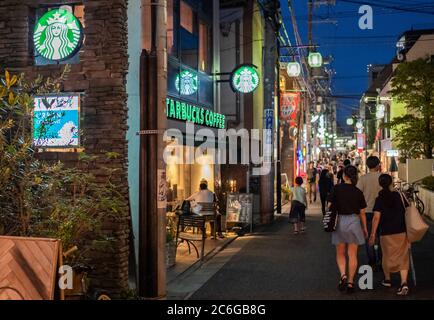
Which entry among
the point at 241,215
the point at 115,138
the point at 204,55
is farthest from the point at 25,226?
the point at 204,55

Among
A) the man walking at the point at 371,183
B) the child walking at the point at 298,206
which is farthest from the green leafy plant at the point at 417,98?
the man walking at the point at 371,183

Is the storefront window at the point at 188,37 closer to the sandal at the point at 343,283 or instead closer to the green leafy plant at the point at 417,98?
the sandal at the point at 343,283

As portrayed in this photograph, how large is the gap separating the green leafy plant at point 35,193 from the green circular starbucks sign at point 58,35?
5.64ft

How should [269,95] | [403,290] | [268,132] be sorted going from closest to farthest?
[403,290], [268,132], [269,95]

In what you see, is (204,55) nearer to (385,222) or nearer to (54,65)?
(54,65)

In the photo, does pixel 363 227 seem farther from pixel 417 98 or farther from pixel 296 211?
pixel 417 98

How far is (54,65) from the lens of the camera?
8375 mm

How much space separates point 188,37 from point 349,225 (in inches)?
316

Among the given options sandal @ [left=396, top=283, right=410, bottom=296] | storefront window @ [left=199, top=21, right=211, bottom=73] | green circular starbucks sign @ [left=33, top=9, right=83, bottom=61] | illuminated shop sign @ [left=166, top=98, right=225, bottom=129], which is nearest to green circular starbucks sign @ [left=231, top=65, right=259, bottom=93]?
storefront window @ [left=199, top=21, right=211, bottom=73]

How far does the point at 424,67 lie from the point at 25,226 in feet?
69.3

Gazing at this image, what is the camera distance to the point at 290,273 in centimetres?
938

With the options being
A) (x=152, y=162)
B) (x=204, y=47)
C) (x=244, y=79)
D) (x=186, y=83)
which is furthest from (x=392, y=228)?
(x=204, y=47)

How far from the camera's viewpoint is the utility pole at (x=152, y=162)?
6.66 m

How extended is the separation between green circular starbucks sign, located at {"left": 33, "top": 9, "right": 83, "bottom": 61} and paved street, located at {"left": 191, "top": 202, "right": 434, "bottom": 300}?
14.6 feet
